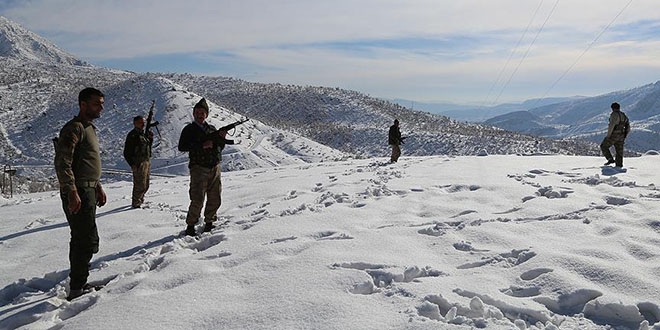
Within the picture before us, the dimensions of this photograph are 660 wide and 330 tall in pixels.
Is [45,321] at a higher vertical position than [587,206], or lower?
lower

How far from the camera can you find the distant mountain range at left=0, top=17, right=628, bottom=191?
4169cm

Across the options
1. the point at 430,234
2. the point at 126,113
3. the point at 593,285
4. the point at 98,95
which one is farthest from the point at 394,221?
the point at 126,113

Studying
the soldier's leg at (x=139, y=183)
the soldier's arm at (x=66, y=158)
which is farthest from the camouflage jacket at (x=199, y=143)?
the soldier's leg at (x=139, y=183)

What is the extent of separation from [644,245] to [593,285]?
1693 mm

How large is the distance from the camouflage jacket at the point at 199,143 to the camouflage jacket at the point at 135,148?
12.4 feet

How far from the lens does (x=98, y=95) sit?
5.27 m

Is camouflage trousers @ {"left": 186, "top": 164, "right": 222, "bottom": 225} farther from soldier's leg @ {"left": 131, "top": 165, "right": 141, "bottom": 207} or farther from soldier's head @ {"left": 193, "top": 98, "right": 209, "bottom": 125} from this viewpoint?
soldier's leg @ {"left": 131, "top": 165, "right": 141, "bottom": 207}

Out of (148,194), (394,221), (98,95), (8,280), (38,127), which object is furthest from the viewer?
(38,127)

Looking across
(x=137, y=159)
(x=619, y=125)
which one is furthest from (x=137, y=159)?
(x=619, y=125)

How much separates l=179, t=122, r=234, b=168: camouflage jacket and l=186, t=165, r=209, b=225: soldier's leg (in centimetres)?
12

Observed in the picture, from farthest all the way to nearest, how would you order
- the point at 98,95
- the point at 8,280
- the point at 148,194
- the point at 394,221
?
the point at 148,194 → the point at 394,221 → the point at 8,280 → the point at 98,95

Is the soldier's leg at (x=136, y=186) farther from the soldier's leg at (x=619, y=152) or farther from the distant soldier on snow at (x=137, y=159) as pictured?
the soldier's leg at (x=619, y=152)

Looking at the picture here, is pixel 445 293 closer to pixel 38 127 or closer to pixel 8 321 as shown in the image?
pixel 8 321

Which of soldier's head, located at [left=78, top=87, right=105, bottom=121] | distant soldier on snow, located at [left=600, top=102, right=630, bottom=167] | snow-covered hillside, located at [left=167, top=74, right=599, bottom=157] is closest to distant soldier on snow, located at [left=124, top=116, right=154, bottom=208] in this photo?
soldier's head, located at [left=78, top=87, right=105, bottom=121]
